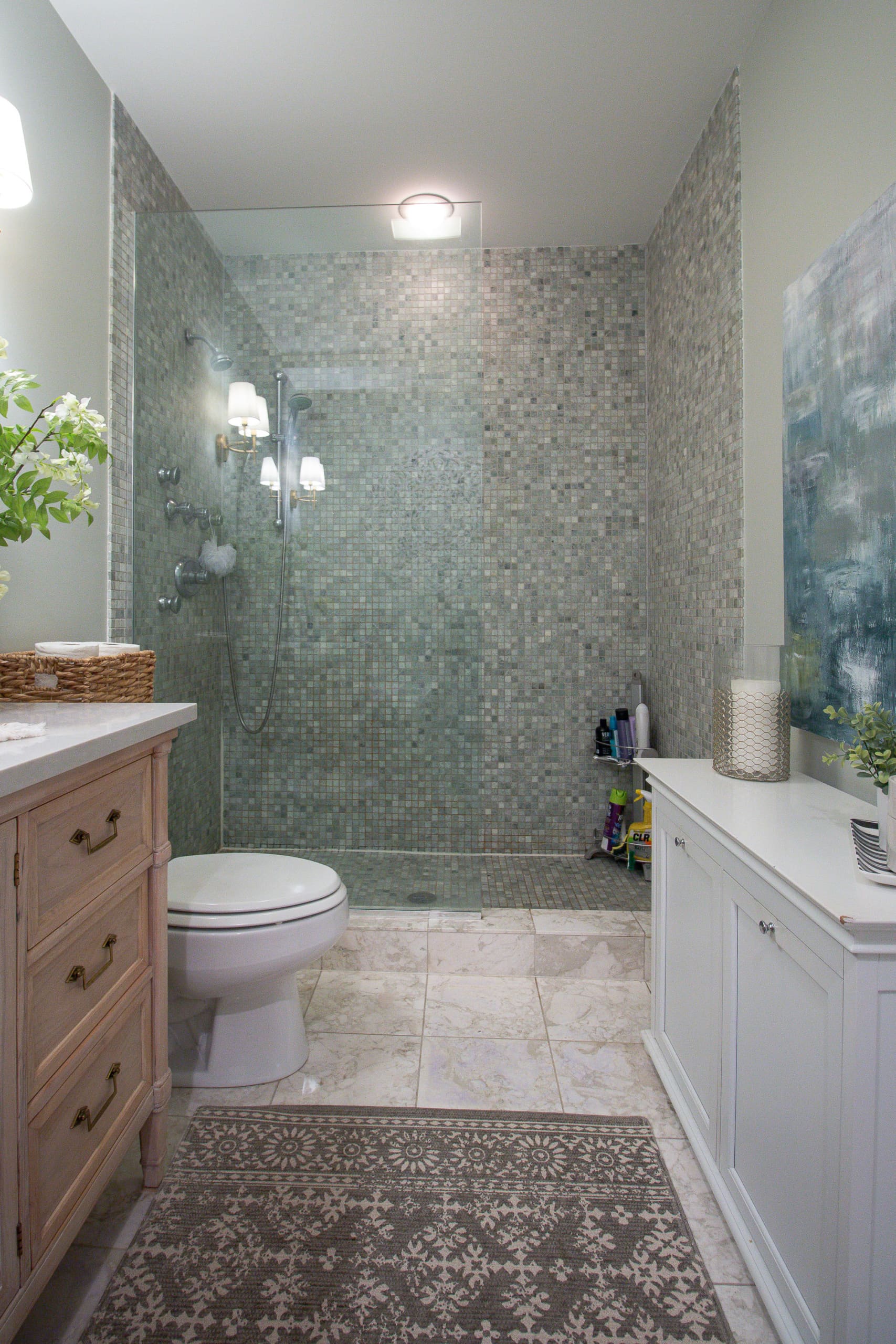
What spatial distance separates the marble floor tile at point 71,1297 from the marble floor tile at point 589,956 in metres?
1.33

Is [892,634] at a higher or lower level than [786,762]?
higher

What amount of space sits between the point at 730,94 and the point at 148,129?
69.4 inches

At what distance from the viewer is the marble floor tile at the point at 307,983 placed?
2.12 m

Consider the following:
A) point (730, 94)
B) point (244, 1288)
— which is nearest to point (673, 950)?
point (244, 1288)

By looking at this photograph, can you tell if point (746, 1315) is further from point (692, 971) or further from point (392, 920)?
point (392, 920)

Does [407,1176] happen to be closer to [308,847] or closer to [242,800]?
[308,847]

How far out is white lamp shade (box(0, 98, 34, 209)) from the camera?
4.63 feet

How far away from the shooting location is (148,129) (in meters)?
2.35

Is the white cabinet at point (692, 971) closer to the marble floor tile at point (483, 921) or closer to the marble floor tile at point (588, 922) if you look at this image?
the marble floor tile at point (588, 922)

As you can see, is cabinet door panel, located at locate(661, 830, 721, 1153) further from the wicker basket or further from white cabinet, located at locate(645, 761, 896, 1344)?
the wicker basket

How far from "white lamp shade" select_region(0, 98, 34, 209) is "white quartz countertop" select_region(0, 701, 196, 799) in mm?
1004

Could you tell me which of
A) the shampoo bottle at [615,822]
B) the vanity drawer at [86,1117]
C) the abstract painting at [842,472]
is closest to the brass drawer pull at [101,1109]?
the vanity drawer at [86,1117]

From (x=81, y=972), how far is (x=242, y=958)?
55cm

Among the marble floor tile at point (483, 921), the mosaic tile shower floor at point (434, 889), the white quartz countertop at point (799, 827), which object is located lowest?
the marble floor tile at point (483, 921)
